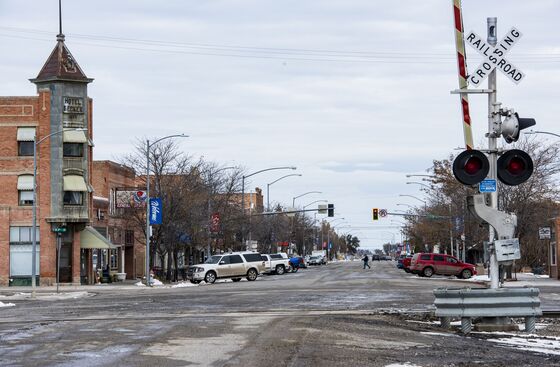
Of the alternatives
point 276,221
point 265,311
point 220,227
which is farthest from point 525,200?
point 276,221

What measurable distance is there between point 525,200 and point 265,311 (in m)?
34.1

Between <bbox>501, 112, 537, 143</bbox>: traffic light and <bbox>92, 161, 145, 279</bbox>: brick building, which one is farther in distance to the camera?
<bbox>92, 161, 145, 279</bbox>: brick building

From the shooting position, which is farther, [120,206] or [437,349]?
[120,206]

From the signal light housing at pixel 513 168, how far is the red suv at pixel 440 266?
4188cm

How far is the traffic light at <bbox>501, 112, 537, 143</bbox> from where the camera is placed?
54.0 feet

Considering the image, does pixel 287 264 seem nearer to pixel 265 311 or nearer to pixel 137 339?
pixel 265 311

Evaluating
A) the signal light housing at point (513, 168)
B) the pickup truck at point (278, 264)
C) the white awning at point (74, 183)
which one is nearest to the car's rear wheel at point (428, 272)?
the pickup truck at point (278, 264)

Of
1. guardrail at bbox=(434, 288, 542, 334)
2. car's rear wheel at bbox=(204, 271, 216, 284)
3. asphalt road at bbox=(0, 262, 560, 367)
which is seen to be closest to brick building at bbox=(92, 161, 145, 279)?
car's rear wheel at bbox=(204, 271, 216, 284)

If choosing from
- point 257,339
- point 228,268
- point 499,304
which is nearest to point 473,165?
point 499,304

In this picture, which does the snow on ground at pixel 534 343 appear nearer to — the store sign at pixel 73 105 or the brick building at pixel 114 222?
the store sign at pixel 73 105

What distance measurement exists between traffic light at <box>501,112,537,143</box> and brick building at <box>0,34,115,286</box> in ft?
128

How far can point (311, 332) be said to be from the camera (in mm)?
16656

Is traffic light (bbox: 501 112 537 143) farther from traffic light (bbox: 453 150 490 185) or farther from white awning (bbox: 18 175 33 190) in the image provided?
white awning (bbox: 18 175 33 190)

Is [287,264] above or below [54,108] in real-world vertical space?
below
